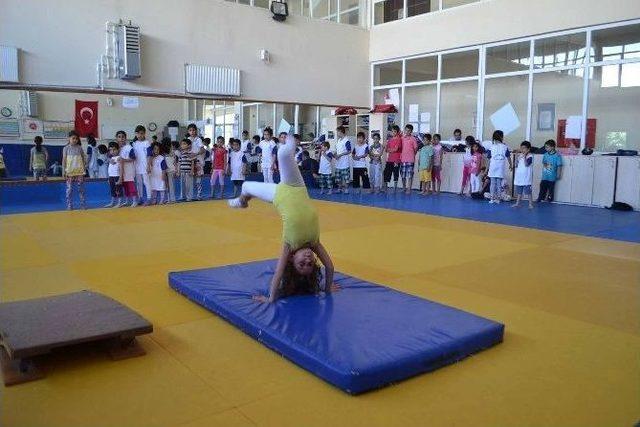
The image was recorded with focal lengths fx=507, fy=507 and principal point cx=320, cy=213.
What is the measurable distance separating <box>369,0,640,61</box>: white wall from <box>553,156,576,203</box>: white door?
10.6 ft

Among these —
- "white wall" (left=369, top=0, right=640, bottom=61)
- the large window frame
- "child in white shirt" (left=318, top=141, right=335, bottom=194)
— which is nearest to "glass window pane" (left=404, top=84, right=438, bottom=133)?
the large window frame

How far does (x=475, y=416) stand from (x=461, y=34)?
13.5 meters

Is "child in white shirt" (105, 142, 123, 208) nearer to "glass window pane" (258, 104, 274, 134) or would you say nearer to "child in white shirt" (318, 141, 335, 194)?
"child in white shirt" (318, 141, 335, 194)

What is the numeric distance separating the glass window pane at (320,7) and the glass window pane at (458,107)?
5.28 metres

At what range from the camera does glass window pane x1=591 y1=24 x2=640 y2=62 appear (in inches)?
449

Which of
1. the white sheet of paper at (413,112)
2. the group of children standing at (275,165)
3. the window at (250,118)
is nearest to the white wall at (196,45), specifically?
the white sheet of paper at (413,112)

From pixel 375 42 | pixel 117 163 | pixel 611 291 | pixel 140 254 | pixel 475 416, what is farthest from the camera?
pixel 375 42

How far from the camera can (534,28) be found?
12.8m

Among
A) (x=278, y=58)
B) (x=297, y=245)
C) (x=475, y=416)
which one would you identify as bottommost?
→ (x=475, y=416)

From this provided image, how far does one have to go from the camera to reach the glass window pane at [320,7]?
17.8 m

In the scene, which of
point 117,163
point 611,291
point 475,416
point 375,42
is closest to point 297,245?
point 475,416

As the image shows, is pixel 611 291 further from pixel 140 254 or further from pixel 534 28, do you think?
pixel 534 28

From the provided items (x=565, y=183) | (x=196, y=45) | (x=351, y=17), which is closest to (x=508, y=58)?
(x=565, y=183)

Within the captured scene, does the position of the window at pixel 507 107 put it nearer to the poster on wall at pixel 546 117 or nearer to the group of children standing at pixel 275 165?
the poster on wall at pixel 546 117
